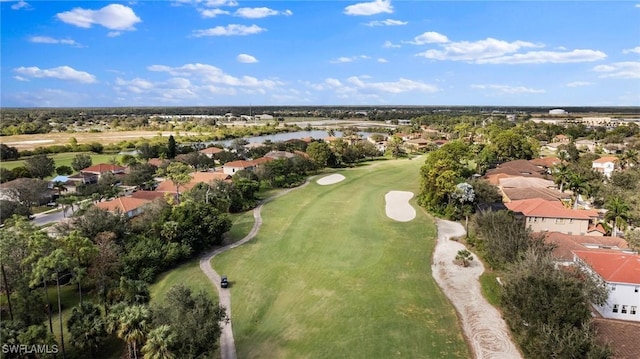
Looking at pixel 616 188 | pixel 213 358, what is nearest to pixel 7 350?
pixel 213 358

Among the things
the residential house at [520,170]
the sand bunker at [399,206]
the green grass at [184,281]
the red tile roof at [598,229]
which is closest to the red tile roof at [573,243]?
the red tile roof at [598,229]

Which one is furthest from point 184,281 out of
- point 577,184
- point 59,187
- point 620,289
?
point 577,184

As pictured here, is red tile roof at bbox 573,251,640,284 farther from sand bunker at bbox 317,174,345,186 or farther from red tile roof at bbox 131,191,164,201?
sand bunker at bbox 317,174,345,186

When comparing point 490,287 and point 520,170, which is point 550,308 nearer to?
point 490,287

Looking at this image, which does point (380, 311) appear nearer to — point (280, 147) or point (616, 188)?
point (616, 188)


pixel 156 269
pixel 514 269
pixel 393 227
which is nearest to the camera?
pixel 514 269

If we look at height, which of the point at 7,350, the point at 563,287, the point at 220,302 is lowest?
the point at 220,302

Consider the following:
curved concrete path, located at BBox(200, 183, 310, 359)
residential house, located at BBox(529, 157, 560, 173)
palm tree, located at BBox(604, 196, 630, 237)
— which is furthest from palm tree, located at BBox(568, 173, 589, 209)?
curved concrete path, located at BBox(200, 183, 310, 359)
